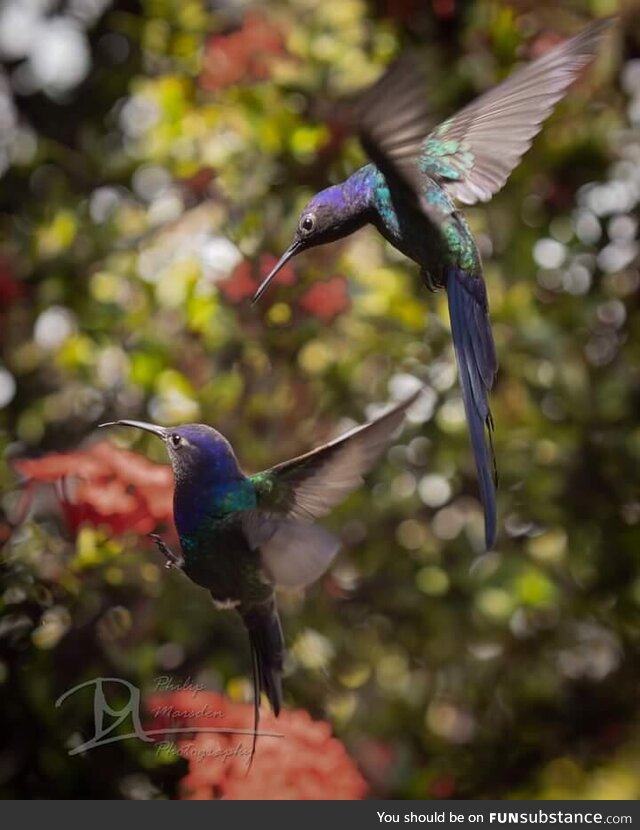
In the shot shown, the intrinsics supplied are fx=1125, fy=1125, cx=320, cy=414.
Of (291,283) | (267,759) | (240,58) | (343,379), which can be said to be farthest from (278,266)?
(343,379)

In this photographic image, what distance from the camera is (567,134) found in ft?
7.06

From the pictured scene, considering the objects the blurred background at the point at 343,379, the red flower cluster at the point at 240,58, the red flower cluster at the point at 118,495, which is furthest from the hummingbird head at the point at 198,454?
the red flower cluster at the point at 240,58

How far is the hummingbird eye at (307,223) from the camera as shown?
1.24 feet

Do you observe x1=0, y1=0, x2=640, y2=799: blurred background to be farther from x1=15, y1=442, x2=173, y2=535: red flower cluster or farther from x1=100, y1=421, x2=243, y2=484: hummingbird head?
x1=100, y1=421, x2=243, y2=484: hummingbird head

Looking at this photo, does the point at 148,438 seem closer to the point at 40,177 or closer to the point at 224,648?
the point at 224,648

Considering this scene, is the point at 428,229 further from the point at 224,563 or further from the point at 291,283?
the point at 291,283

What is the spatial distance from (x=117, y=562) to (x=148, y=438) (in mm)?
184

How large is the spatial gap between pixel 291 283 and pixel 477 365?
712 mm

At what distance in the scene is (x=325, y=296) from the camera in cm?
138

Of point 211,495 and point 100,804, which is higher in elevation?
point 211,495

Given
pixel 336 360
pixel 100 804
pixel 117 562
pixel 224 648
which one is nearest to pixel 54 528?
pixel 117 562

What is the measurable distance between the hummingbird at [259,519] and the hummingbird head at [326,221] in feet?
0.21

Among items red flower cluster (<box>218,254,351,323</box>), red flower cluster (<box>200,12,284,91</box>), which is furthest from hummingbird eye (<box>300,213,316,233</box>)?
red flower cluster (<box>200,12,284,91</box>)

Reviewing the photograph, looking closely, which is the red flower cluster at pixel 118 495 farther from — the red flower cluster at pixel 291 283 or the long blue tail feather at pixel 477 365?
the long blue tail feather at pixel 477 365
